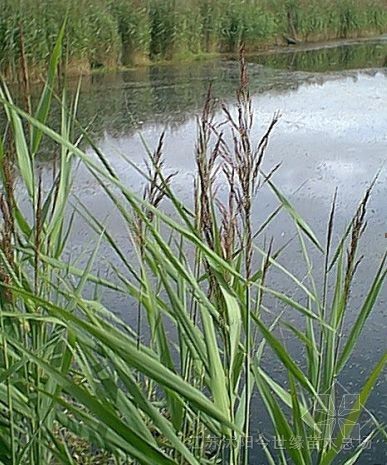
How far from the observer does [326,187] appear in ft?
11.6

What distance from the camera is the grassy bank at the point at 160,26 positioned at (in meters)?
5.55

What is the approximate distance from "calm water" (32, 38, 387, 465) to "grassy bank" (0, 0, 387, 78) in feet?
0.87

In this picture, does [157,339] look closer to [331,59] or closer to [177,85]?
[177,85]

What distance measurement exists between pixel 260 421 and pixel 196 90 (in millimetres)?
4809

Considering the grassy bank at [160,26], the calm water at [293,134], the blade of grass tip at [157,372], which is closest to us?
the blade of grass tip at [157,372]

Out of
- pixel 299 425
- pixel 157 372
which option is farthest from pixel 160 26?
pixel 157 372

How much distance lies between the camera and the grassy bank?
18.2 feet

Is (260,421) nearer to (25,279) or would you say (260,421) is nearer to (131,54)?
(25,279)

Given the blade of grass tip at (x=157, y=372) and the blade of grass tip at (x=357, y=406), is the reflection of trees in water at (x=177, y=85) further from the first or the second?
the blade of grass tip at (x=157, y=372)

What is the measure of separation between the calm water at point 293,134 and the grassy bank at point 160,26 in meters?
0.26

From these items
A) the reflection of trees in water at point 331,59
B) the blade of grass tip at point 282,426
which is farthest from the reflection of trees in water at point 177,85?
the blade of grass tip at point 282,426

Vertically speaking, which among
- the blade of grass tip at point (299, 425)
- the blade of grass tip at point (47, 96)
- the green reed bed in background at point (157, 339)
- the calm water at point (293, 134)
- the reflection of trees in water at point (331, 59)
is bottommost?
the calm water at point (293, 134)

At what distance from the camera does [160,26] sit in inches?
291

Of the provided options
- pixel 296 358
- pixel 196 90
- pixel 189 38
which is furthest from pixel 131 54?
pixel 296 358
